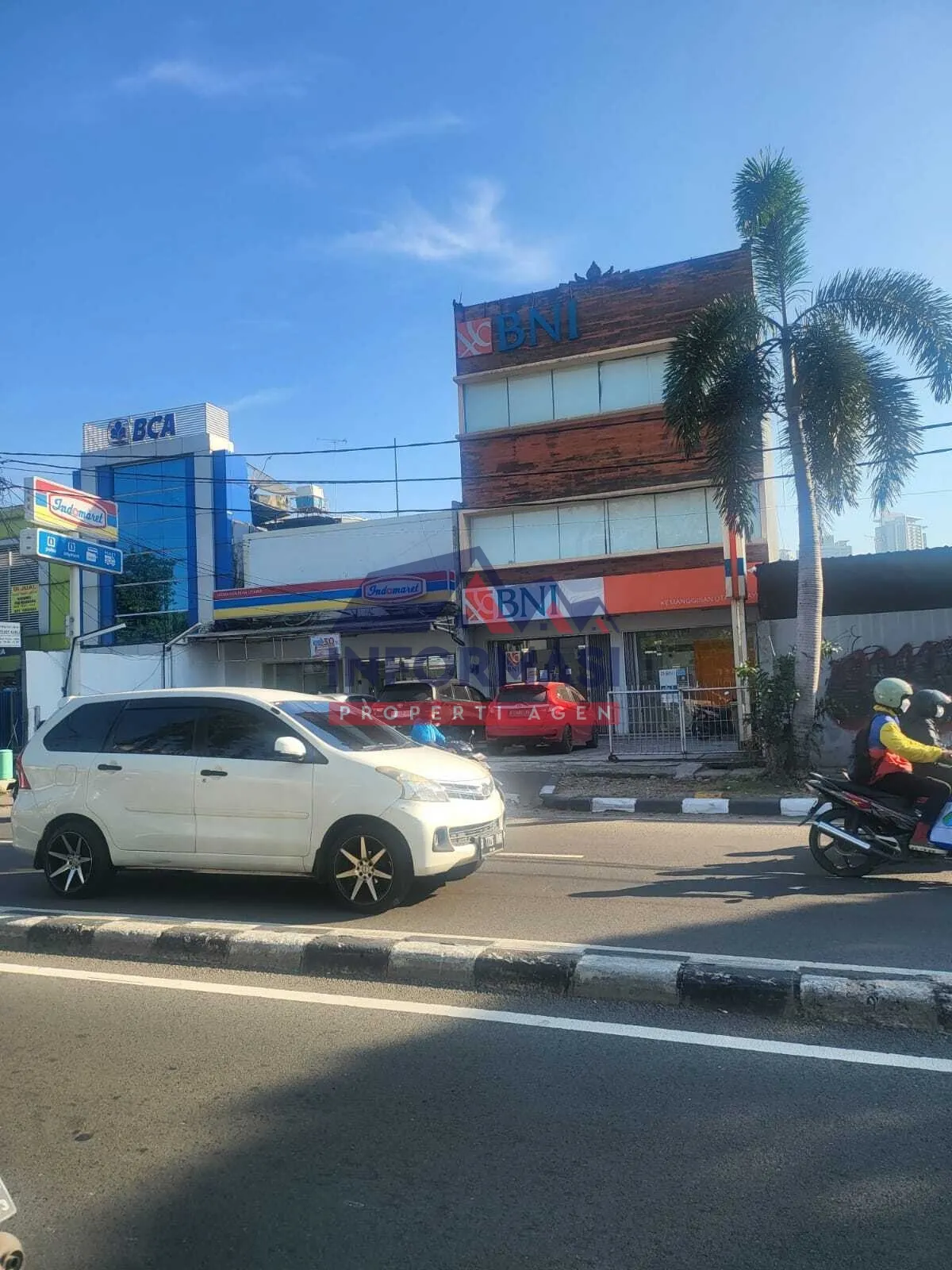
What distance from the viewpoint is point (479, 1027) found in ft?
14.7

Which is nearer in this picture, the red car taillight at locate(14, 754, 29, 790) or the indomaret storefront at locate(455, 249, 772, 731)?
the red car taillight at locate(14, 754, 29, 790)

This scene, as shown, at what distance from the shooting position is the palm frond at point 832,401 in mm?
13727

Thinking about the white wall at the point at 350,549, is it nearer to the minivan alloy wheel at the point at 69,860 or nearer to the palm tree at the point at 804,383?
the palm tree at the point at 804,383

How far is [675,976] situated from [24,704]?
23501 millimetres

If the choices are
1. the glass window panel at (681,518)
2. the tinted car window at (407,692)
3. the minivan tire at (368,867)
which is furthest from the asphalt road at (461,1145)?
the glass window panel at (681,518)

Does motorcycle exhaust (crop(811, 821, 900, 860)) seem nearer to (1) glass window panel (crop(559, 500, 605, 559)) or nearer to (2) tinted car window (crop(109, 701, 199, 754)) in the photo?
(2) tinted car window (crop(109, 701, 199, 754))

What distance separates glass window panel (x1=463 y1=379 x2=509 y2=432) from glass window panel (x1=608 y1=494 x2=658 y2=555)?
4050mm

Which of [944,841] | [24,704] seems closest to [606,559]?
[24,704]

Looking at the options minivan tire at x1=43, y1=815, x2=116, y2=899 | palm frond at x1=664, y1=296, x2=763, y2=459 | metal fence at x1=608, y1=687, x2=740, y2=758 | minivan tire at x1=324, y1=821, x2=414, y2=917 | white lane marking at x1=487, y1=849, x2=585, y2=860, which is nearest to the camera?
minivan tire at x1=324, y1=821, x2=414, y2=917

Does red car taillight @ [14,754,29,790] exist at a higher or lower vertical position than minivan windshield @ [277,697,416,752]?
lower

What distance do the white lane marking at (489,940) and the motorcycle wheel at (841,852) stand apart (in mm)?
2473

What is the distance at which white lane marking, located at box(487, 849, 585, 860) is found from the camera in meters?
9.03

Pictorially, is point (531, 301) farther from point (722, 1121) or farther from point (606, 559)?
point (722, 1121)

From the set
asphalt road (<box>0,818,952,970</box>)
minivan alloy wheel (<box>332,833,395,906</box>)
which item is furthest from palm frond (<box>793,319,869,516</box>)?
minivan alloy wheel (<box>332,833,395,906</box>)
